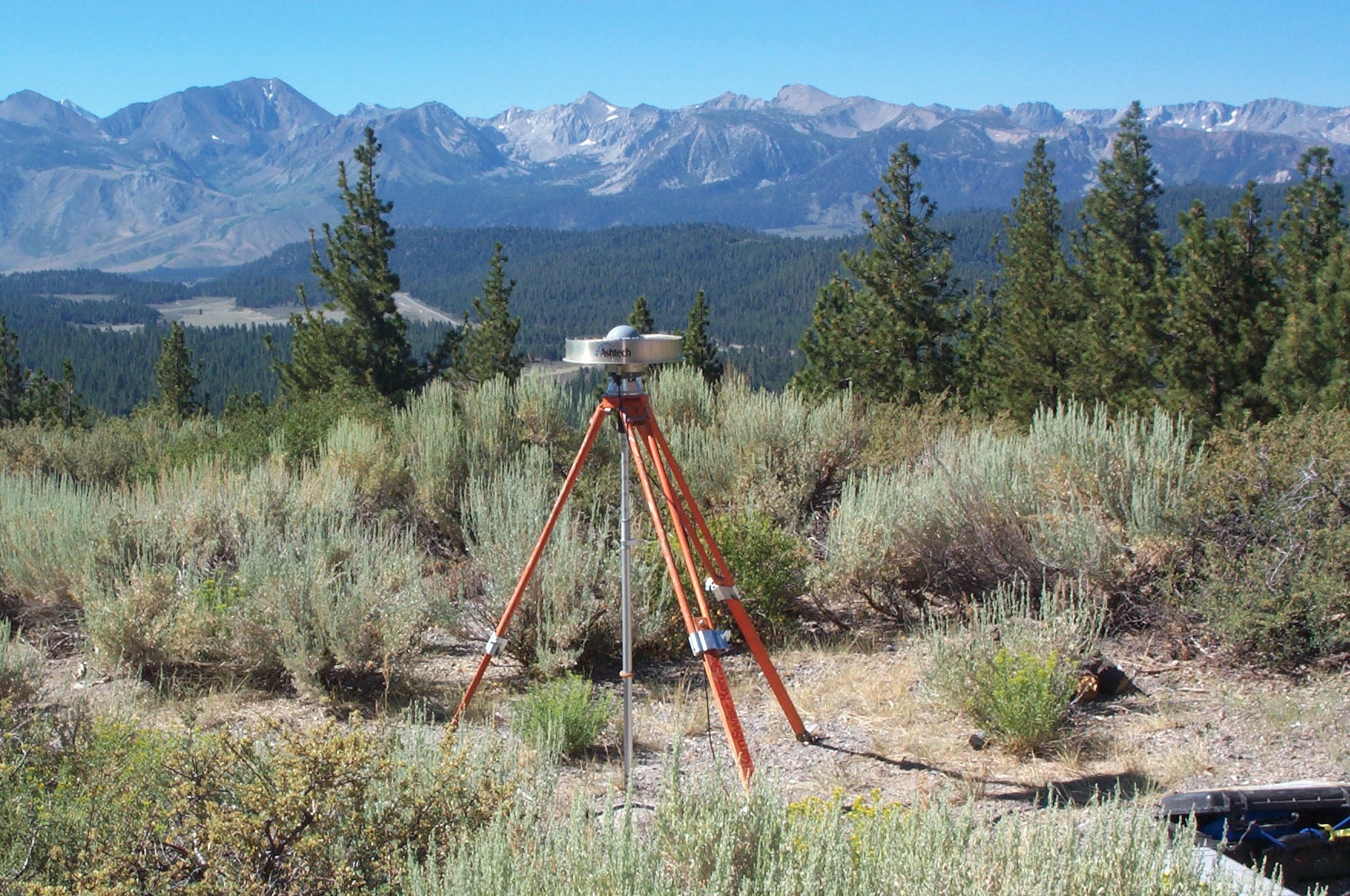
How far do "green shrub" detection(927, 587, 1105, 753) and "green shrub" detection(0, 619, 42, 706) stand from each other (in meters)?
3.45

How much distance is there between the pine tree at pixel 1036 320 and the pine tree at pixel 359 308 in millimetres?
13269

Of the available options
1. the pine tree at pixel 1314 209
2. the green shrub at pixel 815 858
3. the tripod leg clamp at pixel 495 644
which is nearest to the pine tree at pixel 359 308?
the pine tree at pixel 1314 209

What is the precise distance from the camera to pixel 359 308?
23.6m

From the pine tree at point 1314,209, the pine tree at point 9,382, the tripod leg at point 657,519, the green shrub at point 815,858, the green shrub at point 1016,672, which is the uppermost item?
the pine tree at point 1314,209

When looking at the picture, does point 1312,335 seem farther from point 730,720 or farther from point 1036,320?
point 730,720

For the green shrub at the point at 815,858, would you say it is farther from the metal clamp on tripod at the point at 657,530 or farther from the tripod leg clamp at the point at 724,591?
the tripod leg clamp at the point at 724,591

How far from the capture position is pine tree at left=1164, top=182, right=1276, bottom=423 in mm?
13836

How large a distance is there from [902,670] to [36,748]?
3.31m

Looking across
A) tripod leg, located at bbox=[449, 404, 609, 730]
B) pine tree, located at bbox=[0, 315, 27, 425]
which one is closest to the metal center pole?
tripod leg, located at bbox=[449, 404, 609, 730]

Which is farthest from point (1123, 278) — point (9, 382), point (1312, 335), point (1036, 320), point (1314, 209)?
point (9, 382)

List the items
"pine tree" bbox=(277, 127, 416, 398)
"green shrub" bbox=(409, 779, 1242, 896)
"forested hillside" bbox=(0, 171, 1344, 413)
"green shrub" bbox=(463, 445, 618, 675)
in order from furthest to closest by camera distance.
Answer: "forested hillside" bbox=(0, 171, 1344, 413)
"pine tree" bbox=(277, 127, 416, 398)
"green shrub" bbox=(463, 445, 618, 675)
"green shrub" bbox=(409, 779, 1242, 896)

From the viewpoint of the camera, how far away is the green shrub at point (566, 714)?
11.6 feet

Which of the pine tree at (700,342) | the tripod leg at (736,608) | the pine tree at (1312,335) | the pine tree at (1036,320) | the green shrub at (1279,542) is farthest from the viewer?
the pine tree at (700,342)

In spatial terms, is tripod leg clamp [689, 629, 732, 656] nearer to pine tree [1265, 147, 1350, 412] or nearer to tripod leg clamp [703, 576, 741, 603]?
tripod leg clamp [703, 576, 741, 603]
